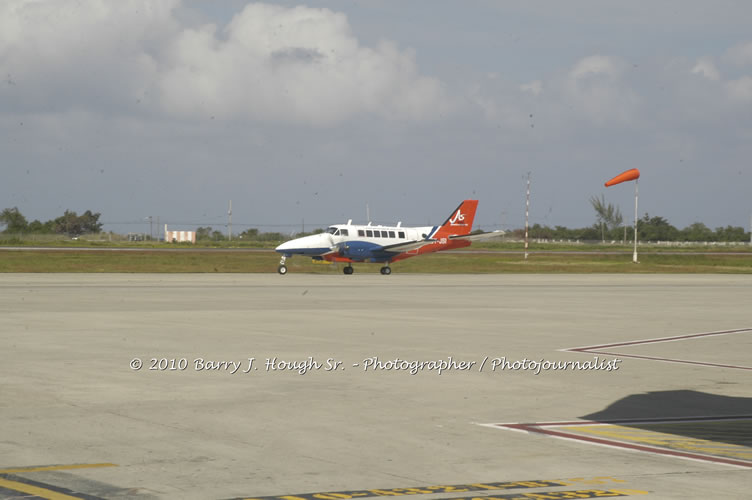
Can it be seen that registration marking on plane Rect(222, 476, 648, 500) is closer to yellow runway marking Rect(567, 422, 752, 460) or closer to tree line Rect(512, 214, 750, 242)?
yellow runway marking Rect(567, 422, 752, 460)

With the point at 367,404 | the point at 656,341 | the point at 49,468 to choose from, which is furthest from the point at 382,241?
the point at 49,468

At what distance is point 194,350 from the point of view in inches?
714

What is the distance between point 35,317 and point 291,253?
31175 mm

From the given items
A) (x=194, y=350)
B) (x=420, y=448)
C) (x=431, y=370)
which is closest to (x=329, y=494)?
(x=420, y=448)

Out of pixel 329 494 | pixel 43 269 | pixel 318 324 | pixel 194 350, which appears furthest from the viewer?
pixel 43 269

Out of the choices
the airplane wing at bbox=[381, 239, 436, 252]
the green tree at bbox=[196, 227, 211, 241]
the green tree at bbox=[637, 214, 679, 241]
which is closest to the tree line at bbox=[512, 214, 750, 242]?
the green tree at bbox=[637, 214, 679, 241]

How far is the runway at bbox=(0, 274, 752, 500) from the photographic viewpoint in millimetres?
8609

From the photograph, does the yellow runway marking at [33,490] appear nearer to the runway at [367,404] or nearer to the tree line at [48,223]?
the runway at [367,404]

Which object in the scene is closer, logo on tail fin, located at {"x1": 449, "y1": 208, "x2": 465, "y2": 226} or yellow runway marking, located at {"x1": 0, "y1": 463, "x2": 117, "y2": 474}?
yellow runway marking, located at {"x1": 0, "y1": 463, "x2": 117, "y2": 474}

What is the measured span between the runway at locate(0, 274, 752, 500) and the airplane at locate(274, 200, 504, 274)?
2795 centimetres

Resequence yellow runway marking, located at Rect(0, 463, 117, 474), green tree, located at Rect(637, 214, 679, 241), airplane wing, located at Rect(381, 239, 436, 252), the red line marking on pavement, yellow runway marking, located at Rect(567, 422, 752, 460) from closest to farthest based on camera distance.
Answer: yellow runway marking, located at Rect(0, 463, 117, 474), yellow runway marking, located at Rect(567, 422, 752, 460), the red line marking on pavement, airplane wing, located at Rect(381, 239, 436, 252), green tree, located at Rect(637, 214, 679, 241)

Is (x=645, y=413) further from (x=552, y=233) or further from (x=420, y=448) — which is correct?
(x=552, y=233)

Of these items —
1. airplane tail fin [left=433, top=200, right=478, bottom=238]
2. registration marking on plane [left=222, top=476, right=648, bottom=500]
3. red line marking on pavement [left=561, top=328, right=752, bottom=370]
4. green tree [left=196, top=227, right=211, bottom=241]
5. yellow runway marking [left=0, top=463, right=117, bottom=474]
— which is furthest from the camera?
green tree [left=196, top=227, right=211, bottom=241]

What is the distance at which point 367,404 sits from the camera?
41.6ft
